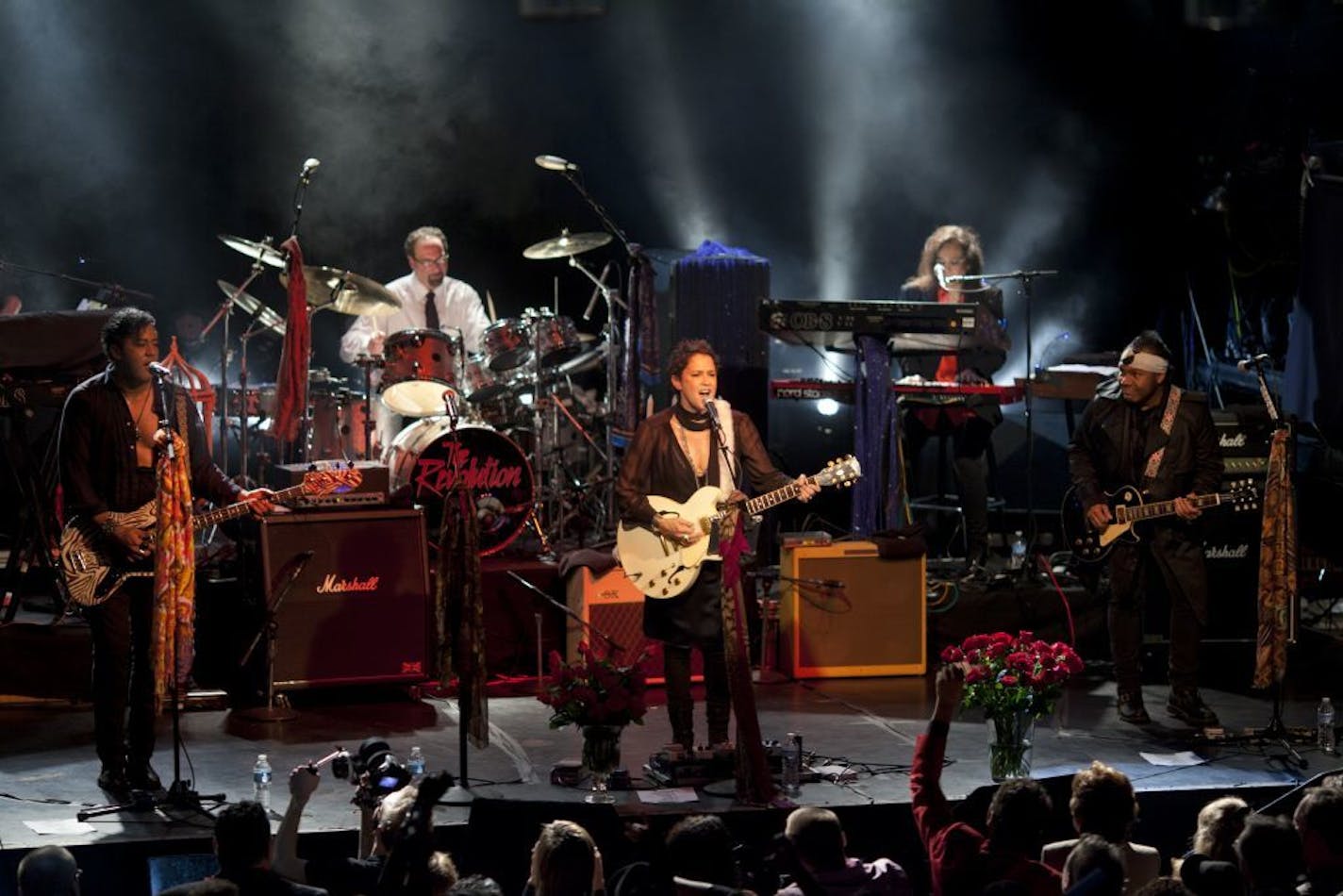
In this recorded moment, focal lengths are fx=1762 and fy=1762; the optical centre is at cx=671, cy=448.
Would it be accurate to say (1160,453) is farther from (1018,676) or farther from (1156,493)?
(1018,676)

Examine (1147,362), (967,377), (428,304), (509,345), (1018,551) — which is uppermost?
(428,304)

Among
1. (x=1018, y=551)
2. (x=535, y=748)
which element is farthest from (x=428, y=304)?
(x=535, y=748)

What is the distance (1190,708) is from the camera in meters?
9.95

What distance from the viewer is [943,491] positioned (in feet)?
43.8

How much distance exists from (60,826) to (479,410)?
6.05 m

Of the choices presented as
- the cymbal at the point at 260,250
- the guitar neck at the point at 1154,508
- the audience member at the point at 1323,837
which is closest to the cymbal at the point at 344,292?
the cymbal at the point at 260,250

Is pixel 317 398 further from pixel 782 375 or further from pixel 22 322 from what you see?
pixel 782 375

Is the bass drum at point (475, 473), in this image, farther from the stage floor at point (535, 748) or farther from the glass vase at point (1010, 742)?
the glass vase at point (1010, 742)

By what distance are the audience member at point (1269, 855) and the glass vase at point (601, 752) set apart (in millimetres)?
3665

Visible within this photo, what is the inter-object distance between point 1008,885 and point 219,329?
1158 cm

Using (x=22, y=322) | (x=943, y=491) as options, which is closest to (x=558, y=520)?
(x=943, y=491)

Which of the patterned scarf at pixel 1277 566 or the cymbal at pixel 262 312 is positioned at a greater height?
the cymbal at pixel 262 312

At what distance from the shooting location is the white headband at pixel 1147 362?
32.4 ft

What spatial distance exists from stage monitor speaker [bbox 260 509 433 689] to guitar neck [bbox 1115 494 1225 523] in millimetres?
4172
